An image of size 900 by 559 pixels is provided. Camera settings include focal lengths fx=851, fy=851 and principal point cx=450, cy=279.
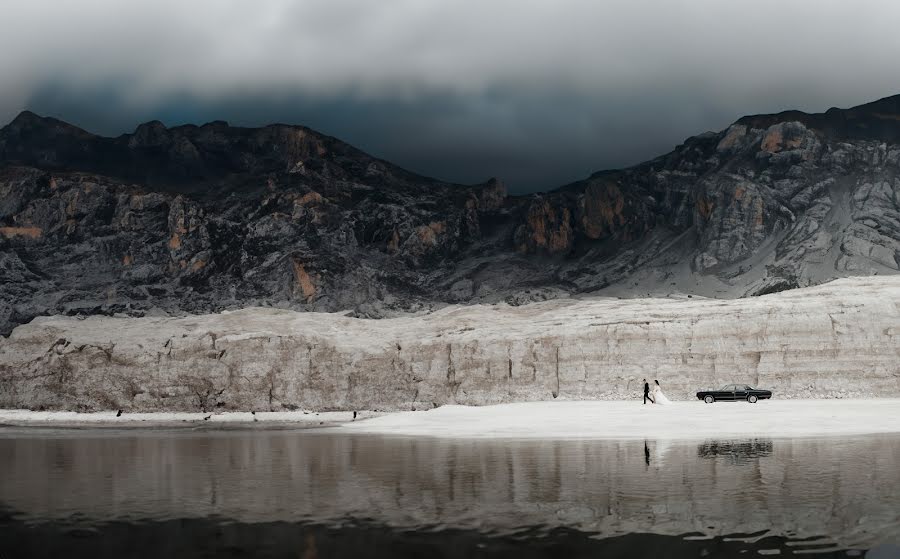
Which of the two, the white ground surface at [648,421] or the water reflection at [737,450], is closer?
the water reflection at [737,450]

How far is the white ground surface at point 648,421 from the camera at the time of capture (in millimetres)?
37156

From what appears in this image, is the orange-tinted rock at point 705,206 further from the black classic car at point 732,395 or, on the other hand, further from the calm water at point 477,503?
the calm water at point 477,503

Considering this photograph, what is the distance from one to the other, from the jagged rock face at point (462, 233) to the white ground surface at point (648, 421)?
77610 mm

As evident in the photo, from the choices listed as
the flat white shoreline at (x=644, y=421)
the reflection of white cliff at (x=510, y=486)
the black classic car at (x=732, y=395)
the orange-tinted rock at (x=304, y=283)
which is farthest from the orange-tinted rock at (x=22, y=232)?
the black classic car at (x=732, y=395)

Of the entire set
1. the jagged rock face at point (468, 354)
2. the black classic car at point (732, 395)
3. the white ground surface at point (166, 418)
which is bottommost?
the white ground surface at point (166, 418)

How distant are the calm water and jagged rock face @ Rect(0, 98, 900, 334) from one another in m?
96.9

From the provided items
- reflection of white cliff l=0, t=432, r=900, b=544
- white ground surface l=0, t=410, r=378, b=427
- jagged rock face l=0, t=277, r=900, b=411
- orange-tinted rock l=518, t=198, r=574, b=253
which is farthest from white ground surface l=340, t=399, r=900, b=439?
orange-tinted rock l=518, t=198, r=574, b=253

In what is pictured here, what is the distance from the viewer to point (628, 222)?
174500 mm

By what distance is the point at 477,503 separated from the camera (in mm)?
19594

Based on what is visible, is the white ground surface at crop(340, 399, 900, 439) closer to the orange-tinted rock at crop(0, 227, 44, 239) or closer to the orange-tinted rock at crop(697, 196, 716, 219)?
the orange-tinted rock at crop(697, 196, 716, 219)

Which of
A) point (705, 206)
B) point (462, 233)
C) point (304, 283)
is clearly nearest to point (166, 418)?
point (304, 283)

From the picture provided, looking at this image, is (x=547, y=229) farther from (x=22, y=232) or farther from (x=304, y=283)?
(x=22, y=232)

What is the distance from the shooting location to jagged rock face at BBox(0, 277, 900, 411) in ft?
203

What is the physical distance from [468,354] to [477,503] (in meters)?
52.2
